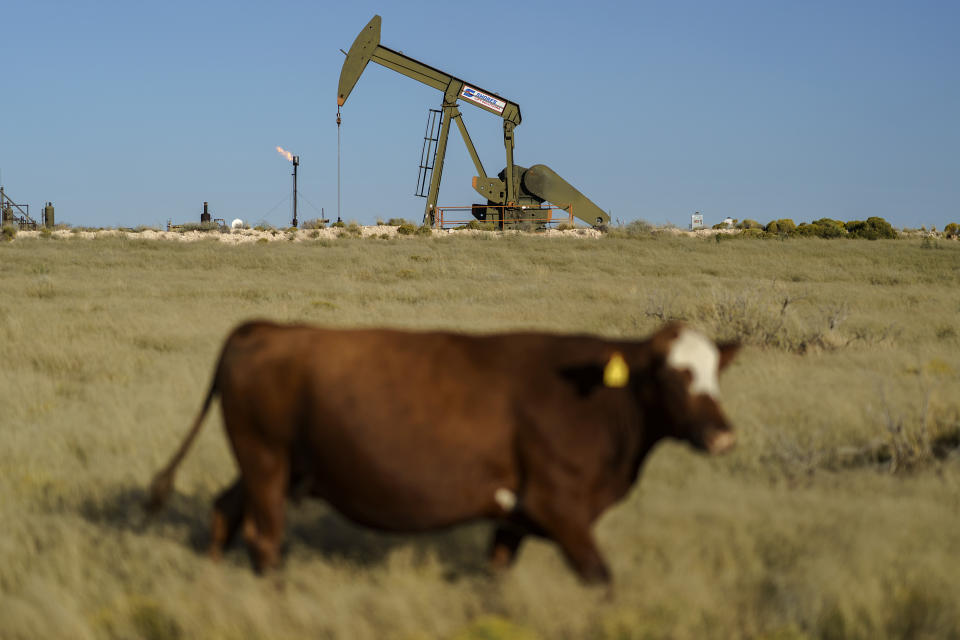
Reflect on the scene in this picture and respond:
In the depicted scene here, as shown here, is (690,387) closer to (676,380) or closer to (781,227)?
(676,380)

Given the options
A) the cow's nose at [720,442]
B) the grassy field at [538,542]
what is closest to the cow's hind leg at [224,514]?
the grassy field at [538,542]

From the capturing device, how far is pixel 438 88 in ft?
105

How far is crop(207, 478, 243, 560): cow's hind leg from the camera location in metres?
3.73

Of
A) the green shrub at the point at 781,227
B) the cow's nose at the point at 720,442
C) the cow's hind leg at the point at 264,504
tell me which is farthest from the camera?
the green shrub at the point at 781,227

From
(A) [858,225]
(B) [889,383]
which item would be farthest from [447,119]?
(B) [889,383]

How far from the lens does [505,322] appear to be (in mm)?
12305

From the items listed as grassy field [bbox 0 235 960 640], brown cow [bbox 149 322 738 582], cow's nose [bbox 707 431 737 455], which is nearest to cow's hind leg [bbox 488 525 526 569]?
grassy field [bbox 0 235 960 640]

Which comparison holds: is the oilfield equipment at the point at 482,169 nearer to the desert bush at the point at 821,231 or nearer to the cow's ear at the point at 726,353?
the desert bush at the point at 821,231

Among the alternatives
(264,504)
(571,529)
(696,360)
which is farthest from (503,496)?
(264,504)

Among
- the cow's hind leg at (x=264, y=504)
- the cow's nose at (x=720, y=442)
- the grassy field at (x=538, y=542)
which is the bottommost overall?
the grassy field at (x=538, y=542)

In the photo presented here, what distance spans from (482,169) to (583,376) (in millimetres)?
30535

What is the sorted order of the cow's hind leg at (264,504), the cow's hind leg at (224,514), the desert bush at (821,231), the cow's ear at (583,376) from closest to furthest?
the cow's ear at (583,376), the cow's hind leg at (264,504), the cow's hind leg at (224,514), the desert bush at (821,231)

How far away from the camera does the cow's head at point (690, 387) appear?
9.64 ft

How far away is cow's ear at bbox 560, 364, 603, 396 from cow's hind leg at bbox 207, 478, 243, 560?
1.64 meters
